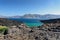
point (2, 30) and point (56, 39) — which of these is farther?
point (2, 30)

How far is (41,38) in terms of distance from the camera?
7.70 meters

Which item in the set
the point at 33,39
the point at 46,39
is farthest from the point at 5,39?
the point at 46,39

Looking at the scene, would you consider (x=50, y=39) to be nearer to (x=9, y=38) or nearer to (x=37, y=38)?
(x=37, y=38)

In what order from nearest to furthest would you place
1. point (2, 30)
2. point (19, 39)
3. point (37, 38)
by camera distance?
1. point (19, 39)
2. point (37, 38)
3. point (2, 30)

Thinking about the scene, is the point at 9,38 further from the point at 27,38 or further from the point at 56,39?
the point at 56,39

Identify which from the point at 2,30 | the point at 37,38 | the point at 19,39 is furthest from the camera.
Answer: the point at 2,30

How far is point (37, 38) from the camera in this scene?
7785 mm

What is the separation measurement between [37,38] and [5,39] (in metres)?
1.51

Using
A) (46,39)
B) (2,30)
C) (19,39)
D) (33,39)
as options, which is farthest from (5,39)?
(2,30)

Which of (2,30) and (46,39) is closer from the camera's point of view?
(46,39)

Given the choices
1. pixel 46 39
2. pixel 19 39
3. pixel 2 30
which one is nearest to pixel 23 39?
pixel 19 39

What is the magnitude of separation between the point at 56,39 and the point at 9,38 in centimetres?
226

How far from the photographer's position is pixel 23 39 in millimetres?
7344

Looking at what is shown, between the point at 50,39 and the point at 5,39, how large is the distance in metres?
2.11
